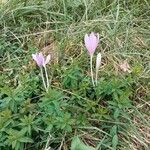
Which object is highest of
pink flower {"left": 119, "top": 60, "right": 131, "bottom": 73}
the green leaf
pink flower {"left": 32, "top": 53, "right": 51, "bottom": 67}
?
pink flower {"left": 32, "top": 53, "right": 51, "bottom": 67}

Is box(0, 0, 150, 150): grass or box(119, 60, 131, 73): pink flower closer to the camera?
box(0, 0, 150, 150): grass

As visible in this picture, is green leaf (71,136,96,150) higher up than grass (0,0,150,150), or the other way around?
grass (0,0,150,150)

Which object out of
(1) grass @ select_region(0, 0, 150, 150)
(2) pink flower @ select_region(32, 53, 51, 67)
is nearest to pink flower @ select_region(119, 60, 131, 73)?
(1) grass @ select_region(0, 0, 150, 150)

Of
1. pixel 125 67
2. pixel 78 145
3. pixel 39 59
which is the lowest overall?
pixel 78 145

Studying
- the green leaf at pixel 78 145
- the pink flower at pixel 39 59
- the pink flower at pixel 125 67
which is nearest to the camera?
the green leaf at pixel 78 145

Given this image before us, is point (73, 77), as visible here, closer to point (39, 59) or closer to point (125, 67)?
point (39, 59)

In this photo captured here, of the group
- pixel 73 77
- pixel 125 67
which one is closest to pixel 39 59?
pixel 73 77

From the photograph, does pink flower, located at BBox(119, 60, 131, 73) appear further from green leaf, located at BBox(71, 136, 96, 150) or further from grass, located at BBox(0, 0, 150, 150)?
green leaf, located at BBox(71, 136, 96, 150)

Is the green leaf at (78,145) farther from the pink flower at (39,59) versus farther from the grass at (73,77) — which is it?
the pink flower at (39,59)

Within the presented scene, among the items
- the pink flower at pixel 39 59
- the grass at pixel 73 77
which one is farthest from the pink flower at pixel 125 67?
the pink flower at pixel 39 59
